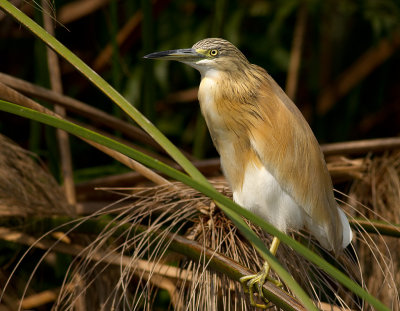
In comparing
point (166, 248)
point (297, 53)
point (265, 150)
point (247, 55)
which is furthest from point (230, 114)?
Result: point (247, 55)

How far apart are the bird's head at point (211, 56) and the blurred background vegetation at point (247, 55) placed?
833 millimetres

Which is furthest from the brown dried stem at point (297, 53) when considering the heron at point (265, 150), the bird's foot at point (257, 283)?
the bird's foot at point (257, 283)

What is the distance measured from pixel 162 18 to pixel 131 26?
21.0 inches

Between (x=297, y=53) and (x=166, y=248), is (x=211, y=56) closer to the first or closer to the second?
(x=166, y=248)

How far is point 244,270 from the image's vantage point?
0.91 m

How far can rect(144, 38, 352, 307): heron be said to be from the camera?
114 centimetres

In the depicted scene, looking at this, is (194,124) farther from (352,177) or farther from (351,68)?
(352,177)

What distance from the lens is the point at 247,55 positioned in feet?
8.29

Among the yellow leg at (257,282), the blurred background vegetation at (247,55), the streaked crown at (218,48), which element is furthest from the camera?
the blurred background vegetation at (247,55)

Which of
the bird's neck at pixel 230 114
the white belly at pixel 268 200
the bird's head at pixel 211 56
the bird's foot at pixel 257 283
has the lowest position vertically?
the bird's foot at pixel 257 283

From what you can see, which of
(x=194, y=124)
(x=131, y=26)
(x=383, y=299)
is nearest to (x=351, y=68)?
(x=194, y=124)

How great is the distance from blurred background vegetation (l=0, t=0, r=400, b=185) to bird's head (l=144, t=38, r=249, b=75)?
833 millimetres

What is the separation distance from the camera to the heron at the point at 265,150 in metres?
1.14

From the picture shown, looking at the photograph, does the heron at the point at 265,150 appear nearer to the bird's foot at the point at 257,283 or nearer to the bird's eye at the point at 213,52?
the bird's eye at the point at 213,52
